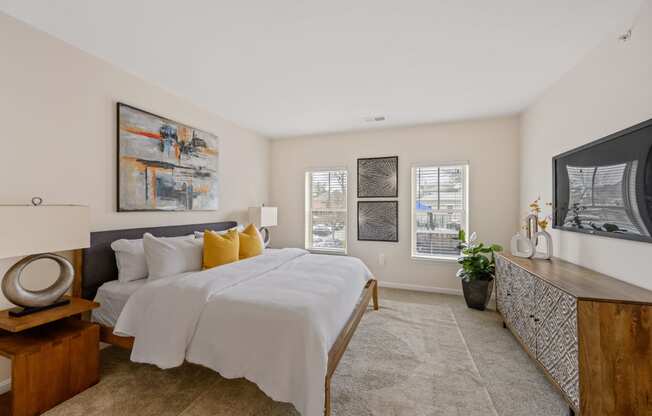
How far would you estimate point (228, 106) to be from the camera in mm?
3471

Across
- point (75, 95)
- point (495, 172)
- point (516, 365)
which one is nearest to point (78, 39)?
point (75, 95)

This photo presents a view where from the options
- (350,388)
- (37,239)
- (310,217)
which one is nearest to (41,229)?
(37,239)

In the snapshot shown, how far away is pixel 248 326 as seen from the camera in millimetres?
1677

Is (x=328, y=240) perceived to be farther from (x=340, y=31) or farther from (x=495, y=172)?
(x=340, y=31)

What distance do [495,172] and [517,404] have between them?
9.86 feet

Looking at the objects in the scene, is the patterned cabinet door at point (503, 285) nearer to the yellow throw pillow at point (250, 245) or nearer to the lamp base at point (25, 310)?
the yellow throw pillow at point (250, 245)

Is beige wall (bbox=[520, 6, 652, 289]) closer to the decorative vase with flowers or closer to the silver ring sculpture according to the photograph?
the decorative vase with flowers

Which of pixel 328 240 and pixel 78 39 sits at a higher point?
pixel 78 39

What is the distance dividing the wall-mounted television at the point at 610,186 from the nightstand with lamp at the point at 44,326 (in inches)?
145

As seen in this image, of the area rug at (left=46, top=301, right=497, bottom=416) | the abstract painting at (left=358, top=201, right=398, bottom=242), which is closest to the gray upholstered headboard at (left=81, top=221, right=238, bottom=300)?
the area rug at (left=46, top=301, right=497, bottom=416)

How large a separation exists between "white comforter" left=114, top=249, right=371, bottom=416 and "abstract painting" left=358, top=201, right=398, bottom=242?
222 cm

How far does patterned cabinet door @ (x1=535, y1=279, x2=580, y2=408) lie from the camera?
61.2 inches

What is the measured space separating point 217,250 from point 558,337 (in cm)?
277

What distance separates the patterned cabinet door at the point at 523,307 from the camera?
214 cm
